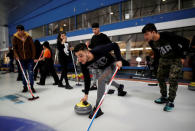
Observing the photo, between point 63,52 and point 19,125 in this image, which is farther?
point 63,52

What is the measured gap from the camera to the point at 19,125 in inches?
59.4

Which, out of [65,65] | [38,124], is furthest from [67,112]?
[65,65]

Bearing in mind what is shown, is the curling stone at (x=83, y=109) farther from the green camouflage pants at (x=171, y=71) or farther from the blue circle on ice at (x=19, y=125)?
the green camouflage pants at (x=171, y=71)

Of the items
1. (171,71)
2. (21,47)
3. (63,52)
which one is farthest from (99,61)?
(21,47)

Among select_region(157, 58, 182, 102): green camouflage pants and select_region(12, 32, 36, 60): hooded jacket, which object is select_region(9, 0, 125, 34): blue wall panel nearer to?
select_region(12, 32, 36, 60): hooded jacket

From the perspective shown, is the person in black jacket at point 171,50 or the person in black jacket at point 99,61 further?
the person in black jacket at point 171,50

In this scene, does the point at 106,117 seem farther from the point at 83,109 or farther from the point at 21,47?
the point at 21,47

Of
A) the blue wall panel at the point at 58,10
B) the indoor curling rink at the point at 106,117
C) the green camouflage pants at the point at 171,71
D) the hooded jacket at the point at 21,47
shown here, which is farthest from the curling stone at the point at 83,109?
the blue wall panel at the point at 58,10

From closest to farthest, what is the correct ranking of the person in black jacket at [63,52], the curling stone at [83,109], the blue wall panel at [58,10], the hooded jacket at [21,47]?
the curling stone at [83,109], the hooded jacket at [21,47], the person in black jacket at [63,52], the blue wall panel at [58,10]

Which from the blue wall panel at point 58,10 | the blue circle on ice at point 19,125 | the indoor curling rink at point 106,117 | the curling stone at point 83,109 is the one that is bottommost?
the indoor curling rink at point 106,117

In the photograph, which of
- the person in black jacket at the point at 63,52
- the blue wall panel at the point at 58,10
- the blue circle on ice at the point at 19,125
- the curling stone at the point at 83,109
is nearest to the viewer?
the blue circle on ice at the point at 19,125

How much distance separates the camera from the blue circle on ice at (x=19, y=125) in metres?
1.43

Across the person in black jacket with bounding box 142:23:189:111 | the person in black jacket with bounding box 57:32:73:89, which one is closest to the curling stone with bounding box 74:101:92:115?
the person in black jacket with bounding box 142:23:189:111

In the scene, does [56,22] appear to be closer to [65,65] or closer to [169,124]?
[65,65]
